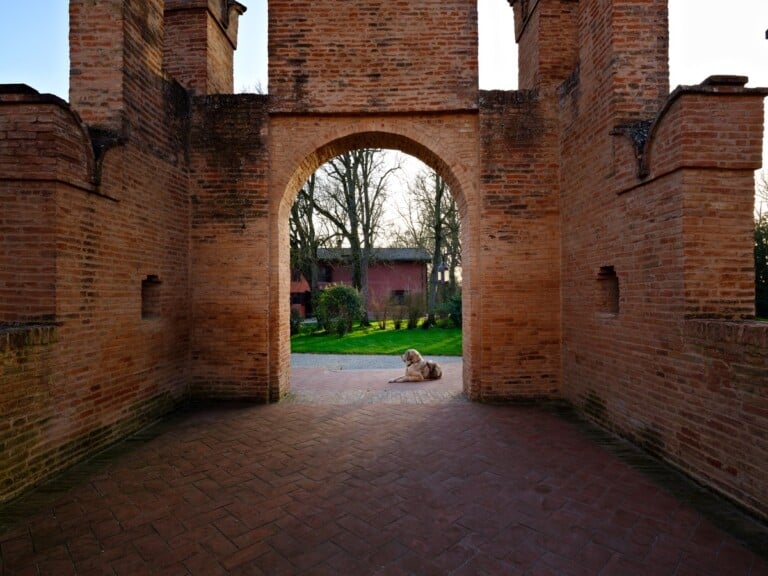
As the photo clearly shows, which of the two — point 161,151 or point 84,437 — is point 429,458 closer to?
point 84,437

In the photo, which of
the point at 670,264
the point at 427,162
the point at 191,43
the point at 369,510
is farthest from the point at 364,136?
the point at 369,510

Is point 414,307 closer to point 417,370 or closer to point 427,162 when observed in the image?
point 417,370

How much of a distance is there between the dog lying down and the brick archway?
4.61 feet

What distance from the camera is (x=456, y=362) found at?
10.1m

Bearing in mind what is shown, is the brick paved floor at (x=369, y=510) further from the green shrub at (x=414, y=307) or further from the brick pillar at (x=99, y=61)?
the green shrub at (x=414, y=307)

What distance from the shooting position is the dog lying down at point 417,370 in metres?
7.69

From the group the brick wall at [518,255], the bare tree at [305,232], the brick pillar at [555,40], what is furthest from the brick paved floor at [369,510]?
the bare tree at [305,232]

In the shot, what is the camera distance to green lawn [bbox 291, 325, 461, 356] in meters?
12.2

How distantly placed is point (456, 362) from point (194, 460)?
23.6 ft

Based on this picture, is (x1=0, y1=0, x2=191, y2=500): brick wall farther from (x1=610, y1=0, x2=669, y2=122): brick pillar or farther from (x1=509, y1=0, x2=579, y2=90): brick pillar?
(x1=610, y1=0, x2=669, y2=122): brick pillar

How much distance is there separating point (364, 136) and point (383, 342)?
28.4ft

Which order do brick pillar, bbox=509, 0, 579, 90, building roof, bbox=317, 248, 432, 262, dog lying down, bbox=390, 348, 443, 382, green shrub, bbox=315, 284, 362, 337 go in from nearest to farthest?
1. brick pillar, bbox=509, 0, 579, 90
2. dog lying down, bbox=390, 348, 443, 382
3. green shrub, bbox=315, 284, 362, 337
4. building roof, bbox=317, 248, 432, 262

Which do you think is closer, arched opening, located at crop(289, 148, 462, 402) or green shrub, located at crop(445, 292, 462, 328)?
arched opening, located at crop(289, 148, 462, 402)

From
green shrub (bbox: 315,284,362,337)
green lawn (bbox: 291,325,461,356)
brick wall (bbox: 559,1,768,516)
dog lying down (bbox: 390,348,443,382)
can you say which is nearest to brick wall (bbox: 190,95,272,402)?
A: dog lying down (bbox: 390,348,443,382)
